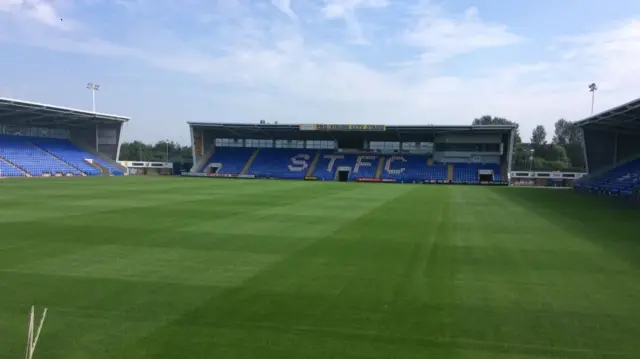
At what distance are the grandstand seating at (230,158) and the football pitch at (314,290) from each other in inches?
2010

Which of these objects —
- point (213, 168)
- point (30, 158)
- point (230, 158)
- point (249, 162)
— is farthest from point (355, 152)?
point (30, 158)

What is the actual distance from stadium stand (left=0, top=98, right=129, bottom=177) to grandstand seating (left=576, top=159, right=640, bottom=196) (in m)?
54.0

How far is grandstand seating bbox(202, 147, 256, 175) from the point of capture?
2586 inches

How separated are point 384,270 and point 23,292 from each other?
6.49 meters

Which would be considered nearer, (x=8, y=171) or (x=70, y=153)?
(x=8, y=171)

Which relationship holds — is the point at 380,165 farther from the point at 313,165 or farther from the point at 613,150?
the point at 613,150

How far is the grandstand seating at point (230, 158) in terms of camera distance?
216 ft

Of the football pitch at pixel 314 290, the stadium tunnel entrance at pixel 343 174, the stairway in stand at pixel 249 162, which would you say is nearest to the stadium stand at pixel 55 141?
the stairway in stand at pixel 249 162

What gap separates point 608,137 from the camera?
145 ft

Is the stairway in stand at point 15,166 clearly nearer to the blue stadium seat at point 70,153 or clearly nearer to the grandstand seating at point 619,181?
the blue stadium seat at point 70,153

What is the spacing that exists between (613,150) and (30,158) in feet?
215

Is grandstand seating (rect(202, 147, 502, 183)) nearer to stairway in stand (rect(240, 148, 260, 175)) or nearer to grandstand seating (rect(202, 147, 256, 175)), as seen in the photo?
grandstand seating (rect(202, 147, 256, 175))

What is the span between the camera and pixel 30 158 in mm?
51781

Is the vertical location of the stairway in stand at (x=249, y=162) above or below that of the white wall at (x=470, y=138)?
below
